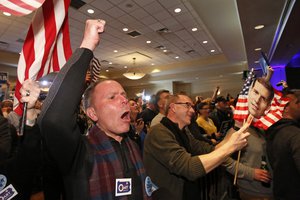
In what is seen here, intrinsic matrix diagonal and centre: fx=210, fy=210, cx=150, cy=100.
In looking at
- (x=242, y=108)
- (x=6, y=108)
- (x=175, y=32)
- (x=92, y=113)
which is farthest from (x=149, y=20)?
(x=92, y=113)

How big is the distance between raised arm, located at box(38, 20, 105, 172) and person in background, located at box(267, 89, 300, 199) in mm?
1646

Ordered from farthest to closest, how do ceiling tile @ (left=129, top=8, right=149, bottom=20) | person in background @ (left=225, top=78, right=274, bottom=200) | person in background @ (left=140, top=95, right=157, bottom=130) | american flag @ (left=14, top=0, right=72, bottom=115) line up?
ceiling tile @ (left=129, top=8, right=149, bottom=20) → person in background @ (left=140, top=95, right=157, bottom=130) → person in background @ (left=225, top=78, right=274, bottom=200) → american flag @ (left=14, top=0, right=72, bottom=115)

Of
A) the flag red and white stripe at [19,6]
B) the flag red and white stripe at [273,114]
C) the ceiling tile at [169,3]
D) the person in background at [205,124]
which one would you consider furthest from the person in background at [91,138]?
the ceiling tile at [169,3]

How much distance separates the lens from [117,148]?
115cm

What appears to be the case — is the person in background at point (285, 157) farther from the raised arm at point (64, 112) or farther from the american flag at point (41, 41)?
the american flag at point (41, 41)

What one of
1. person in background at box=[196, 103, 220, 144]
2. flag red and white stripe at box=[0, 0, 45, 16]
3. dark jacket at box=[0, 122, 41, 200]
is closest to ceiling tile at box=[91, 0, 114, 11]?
person in background at box=[196, 103, 220, 144]

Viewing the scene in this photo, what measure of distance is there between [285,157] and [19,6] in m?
2.16

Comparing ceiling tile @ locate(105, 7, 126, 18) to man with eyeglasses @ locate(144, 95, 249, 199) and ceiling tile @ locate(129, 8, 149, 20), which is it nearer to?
ceiling tile @ locate(129, 8, 149, 20)

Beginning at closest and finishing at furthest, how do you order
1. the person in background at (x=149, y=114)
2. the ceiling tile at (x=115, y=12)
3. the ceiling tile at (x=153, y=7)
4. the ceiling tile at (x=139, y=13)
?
1. the person in background at (x=149, y=114)
2. the ceiling tile at (x=153, y=7)
3. the ceiling tile at (x=115, y=12)
4. the ceiling tile at (x=139, y=13)

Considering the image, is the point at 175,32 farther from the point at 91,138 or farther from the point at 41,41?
the point at 91,138

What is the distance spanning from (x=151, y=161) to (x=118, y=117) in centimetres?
75

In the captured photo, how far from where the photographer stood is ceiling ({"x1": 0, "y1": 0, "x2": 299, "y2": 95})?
491 cm

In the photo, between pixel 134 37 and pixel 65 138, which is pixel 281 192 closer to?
pixel 65 138

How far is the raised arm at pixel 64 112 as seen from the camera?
0.81m
